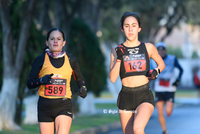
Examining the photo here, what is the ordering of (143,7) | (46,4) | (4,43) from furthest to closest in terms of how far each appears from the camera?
(143,7) < (46,4) < (4,43)

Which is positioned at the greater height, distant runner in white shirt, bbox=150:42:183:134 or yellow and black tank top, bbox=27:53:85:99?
yellow and black tank top, bbox=27:53:85:99

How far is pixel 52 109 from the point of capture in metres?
5.85

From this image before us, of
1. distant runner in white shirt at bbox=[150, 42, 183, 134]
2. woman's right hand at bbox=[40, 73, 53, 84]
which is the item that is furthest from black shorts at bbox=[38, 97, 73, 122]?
distant runner in white shirt at bbox=[150, 42, 183, 134]

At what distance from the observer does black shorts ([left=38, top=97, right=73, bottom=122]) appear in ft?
19.2

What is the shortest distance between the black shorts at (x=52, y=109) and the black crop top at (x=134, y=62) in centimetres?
91

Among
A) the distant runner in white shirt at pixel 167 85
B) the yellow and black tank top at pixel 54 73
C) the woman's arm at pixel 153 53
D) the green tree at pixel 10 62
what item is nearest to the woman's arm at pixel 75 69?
the yellow and black tank top at pixel 54 73

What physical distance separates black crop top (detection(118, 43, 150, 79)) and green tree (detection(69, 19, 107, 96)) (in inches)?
474

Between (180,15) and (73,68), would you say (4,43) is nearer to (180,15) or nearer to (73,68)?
(73,68)

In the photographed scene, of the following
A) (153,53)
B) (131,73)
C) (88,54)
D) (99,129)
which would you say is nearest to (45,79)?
(131,73)

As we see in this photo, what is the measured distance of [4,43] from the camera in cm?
1228

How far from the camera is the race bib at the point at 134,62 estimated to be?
19.7 feet

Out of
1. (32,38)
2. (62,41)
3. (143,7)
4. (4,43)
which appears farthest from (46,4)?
(62,41)

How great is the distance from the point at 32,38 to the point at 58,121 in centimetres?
860

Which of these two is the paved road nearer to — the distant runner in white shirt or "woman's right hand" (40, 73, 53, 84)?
the distant runner in white shirt
